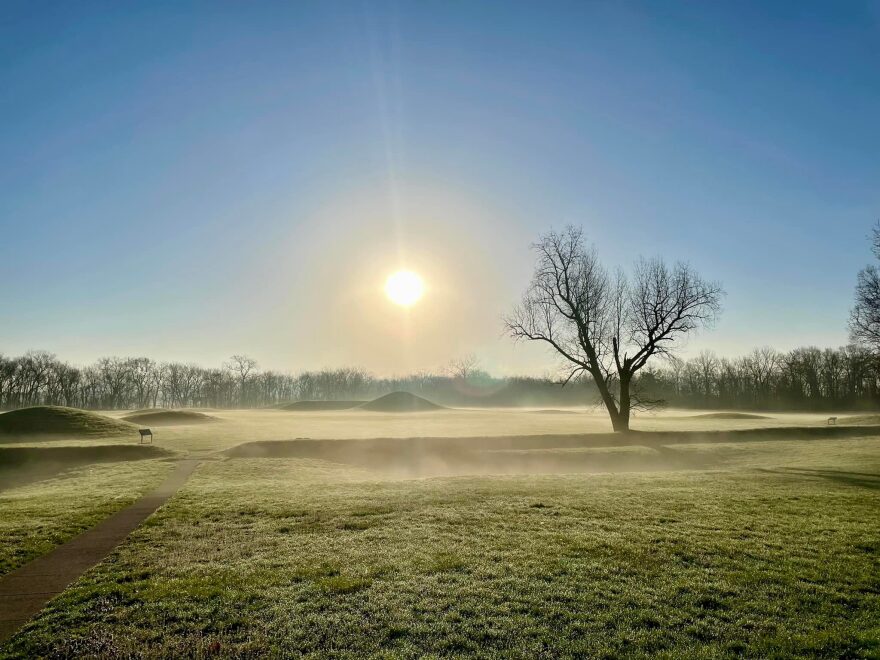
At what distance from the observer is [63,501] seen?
15664 millimetres

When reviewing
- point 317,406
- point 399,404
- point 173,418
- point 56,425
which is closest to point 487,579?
point 56,425

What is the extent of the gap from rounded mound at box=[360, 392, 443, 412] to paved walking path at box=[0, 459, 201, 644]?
244 feet

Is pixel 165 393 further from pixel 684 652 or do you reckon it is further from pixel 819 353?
pixel 819 353

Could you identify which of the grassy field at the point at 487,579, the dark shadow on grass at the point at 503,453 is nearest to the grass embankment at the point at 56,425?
the dark shadow on grass at the point at 503,453

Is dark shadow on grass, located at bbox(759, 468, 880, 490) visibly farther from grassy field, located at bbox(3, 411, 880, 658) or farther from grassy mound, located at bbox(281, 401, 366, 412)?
grassy mound, located at bbox(281, 401, 366, 412)

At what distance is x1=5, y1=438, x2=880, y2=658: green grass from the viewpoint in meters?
5.96

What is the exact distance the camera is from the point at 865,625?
633cm

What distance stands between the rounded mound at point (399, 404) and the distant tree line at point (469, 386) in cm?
2830

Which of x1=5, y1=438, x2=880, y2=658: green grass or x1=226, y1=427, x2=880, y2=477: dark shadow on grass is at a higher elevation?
x1=5, y1=438, x2=880, y2=658: green grass

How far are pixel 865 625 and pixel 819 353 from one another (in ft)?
409

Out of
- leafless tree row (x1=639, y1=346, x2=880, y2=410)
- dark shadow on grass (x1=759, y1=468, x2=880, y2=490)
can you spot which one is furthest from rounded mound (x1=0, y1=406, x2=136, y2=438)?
leafless tree row (x1=639, y1=346, x2=880, y2=410)

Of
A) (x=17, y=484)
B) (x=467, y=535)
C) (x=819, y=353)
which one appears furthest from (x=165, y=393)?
(x=819, y=353)

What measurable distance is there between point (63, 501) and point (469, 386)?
150 meters

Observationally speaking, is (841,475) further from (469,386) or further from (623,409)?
(469,386)
